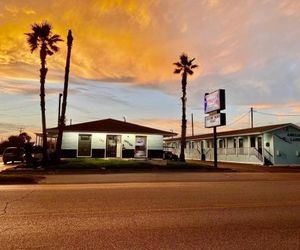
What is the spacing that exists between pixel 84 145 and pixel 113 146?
9.71 feet

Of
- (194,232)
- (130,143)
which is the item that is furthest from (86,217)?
(130,143)

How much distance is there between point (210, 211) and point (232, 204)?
144 cm

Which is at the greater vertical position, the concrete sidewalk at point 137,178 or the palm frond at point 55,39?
the palm frond at point 55,39

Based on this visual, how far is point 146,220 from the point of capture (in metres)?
8.52

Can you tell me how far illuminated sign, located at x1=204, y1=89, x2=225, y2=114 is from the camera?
111 ft

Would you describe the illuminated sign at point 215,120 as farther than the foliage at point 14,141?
No

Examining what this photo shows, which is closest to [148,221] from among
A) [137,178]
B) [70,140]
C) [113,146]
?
[137,178]

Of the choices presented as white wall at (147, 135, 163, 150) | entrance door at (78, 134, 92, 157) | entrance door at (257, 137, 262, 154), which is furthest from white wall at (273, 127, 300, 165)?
entrance door at (78, 134, 92, 157)

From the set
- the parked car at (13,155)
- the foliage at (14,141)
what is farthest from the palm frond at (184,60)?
the foliage at (14,141)

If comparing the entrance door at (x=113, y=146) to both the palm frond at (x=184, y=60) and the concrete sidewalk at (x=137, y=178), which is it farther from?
the concrete sidewalk at (x=137, y=178)

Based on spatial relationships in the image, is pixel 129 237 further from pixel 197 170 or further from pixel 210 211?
pixel 197 170

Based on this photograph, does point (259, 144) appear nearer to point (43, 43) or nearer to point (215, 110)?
point (215, 110)

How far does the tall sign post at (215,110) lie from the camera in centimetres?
3391

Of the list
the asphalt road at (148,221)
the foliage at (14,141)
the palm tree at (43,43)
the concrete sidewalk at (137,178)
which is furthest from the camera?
the foliage at (14,141)
